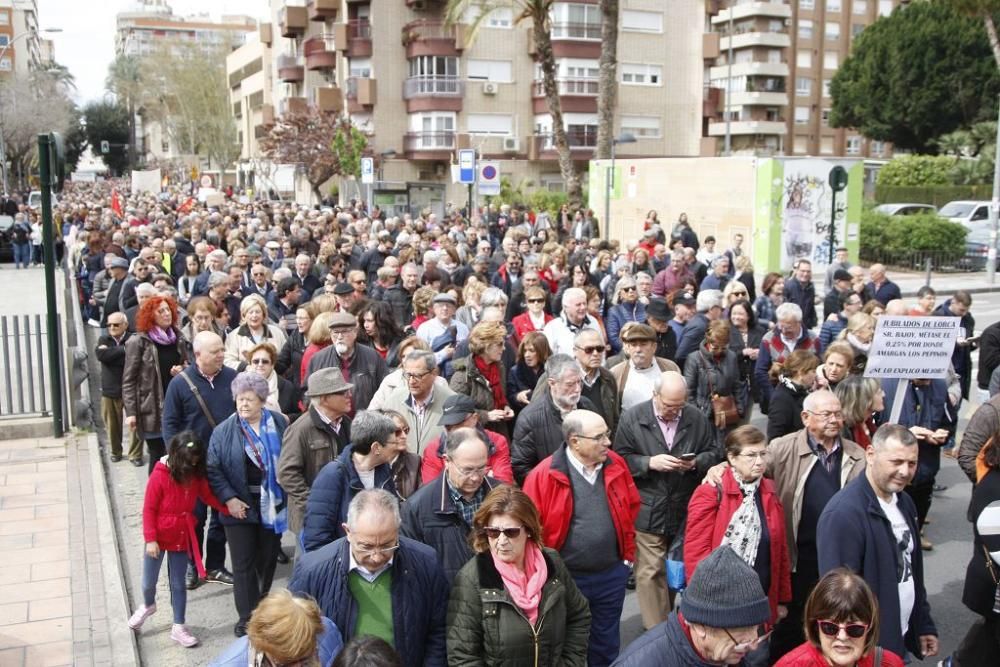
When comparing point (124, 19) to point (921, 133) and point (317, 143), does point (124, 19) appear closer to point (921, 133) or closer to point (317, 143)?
point (317, 143)

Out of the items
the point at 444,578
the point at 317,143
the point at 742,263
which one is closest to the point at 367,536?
the point at 444,578

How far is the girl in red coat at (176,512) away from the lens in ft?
19.4

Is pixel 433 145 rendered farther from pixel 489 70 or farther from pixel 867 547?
pixel 867 547

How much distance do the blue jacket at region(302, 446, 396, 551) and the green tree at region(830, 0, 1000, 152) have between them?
55.9 metres

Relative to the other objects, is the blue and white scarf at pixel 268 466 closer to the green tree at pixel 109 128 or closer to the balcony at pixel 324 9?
the balcony at pixel 324 9

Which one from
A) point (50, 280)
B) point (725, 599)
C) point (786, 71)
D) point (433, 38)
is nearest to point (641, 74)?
point (433, 38)

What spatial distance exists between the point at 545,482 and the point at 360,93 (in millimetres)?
48106

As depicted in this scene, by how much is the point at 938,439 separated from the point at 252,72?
270 feet

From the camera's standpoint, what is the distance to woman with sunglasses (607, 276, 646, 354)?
393 inches

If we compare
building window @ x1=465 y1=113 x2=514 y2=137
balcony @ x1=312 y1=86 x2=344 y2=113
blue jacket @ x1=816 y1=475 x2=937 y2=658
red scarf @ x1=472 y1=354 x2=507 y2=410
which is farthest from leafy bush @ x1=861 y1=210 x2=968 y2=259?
balcony @ x1=312 y1=86 x2=344 y2=113

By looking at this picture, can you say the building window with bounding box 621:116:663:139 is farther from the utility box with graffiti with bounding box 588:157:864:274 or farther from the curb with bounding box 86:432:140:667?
the curb with bounding box 86:432:140:667

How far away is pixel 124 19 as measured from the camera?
174m

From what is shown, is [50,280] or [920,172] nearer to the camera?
[50,280]

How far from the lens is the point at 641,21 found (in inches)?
2078
